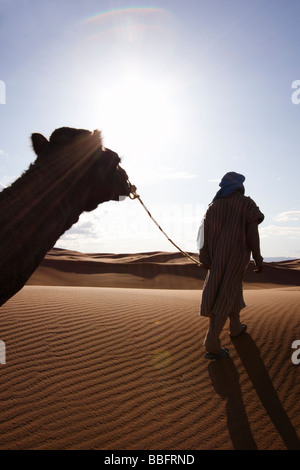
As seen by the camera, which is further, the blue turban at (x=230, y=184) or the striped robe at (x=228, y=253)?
the blue turban at (x=230, y=184)

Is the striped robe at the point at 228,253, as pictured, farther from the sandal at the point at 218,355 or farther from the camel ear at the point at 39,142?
the camel ear at the point at 39,142

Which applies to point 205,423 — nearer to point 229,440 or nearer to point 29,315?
point 229,440

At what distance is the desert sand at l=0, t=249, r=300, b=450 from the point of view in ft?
9.36

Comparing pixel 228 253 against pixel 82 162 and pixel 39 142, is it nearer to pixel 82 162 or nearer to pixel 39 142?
pixel 82 162

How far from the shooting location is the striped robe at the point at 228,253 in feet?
13.6

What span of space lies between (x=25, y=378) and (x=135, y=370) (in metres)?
1.42

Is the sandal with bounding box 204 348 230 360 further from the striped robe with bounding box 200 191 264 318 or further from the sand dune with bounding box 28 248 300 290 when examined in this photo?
the sand dune with bounding box 28 248 300 290

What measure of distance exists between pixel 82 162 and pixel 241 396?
10.5ft

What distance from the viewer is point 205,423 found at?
10.0 ft

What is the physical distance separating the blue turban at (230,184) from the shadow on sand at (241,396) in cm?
240

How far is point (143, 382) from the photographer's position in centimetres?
375

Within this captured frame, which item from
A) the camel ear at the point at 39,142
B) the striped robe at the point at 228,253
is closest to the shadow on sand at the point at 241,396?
the striped robe at the point at 228,253
